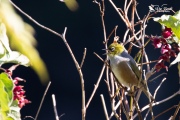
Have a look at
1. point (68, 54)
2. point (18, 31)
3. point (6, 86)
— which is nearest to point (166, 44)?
point (6, 86)

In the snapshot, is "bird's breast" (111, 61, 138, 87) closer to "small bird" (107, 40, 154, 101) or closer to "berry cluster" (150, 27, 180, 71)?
"small bird" (107, 40, 154, 101)

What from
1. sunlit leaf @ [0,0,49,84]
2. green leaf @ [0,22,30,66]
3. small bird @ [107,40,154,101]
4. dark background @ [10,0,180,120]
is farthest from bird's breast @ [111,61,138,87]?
dark background @ [10,0,180,120]

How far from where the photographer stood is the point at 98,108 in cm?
435

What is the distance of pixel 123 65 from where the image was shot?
2.39m

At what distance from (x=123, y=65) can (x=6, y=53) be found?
1344 millimetres

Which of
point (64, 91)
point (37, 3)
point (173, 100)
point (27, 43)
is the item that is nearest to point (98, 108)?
point (64, 91)

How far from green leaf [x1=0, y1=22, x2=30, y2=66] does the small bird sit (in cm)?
96

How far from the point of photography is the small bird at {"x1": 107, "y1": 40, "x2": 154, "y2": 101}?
2.25m

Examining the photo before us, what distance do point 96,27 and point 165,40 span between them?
8.59 feet

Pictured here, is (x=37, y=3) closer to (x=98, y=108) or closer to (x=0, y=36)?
(x=98, y=108)

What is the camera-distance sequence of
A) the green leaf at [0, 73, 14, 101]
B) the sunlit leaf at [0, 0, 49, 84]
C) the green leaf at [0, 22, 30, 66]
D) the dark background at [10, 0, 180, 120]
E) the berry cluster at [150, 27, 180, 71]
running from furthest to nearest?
1. the dark background at [10, 0, 180, 120]
2. the berry cluster at [150, 27, 180, 71]
3. the green leaf at [0, 73, 14, 101]
4. the green leaf at [0, 22, 30, 66]
5. the sunlit leaf at [0, 0, 49, 84]

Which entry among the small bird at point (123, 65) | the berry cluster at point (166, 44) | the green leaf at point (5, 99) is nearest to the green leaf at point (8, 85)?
the green leaf at point (5, 99)

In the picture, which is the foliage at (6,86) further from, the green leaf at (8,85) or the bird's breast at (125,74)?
the bird's breast at (125,74)

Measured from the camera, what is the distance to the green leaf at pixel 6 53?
91 centimetres
